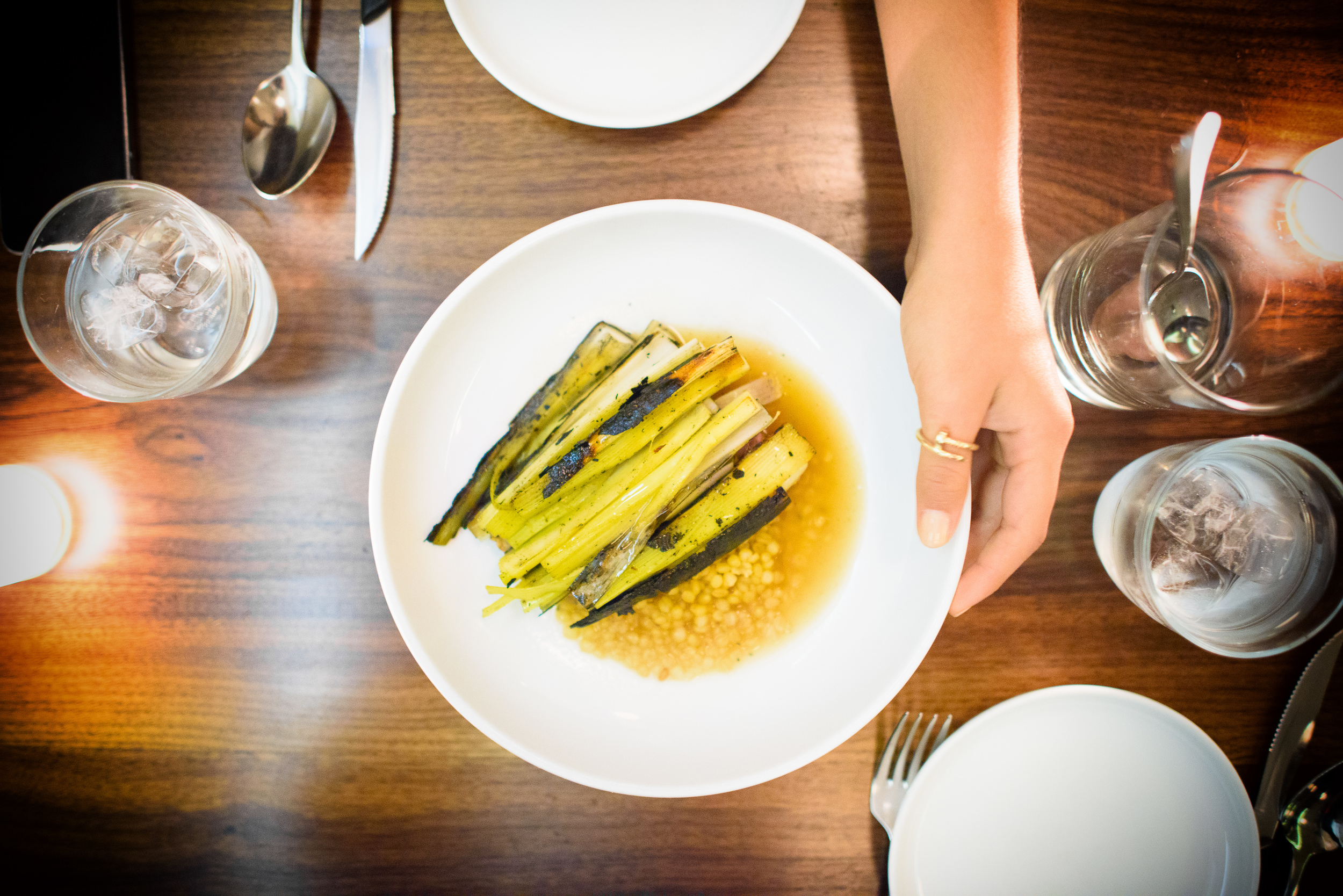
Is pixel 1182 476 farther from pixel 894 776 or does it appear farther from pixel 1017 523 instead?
pixel 894 776

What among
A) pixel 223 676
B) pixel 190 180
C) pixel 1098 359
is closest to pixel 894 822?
pixel 1098 359

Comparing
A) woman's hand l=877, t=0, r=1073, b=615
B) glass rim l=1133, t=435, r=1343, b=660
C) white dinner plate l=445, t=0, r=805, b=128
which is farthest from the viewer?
white dinner plate l=445, t=0, r=805, b=128

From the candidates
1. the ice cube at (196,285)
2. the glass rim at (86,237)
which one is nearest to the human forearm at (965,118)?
the glass rim at (86,237)

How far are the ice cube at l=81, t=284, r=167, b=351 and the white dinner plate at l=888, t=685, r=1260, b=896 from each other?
8.73 ft

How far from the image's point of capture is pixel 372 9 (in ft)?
6.04

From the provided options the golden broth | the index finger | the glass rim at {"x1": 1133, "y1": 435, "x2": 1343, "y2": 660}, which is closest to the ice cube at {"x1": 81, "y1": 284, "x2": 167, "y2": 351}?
the golden broth

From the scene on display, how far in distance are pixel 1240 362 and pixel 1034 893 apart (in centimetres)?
160

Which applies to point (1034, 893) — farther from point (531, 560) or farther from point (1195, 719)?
point (531, 560)

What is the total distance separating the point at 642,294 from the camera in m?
1.96

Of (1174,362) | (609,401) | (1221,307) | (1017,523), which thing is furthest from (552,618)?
(1221,307)

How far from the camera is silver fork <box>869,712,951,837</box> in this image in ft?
6.23

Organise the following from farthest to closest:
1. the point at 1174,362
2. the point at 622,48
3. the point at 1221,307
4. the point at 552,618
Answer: the point at 552,618, the point at 622,48, the point at 1221,307, the point at 1174,362

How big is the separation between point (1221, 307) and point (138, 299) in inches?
119

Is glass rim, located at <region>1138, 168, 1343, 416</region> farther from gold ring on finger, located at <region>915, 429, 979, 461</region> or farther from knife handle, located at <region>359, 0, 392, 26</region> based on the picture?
knife handle, located at <region>359, 0, 392, 26</region>
